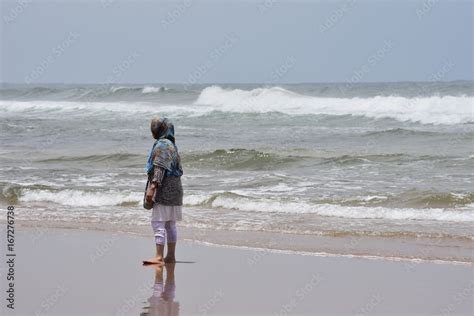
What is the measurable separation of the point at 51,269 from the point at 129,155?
40.7 feet

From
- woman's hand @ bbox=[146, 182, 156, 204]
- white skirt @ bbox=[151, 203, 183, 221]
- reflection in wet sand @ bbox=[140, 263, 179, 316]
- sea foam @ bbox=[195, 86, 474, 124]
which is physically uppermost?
sea foam @ bbox=[195, 86, 474, 124]

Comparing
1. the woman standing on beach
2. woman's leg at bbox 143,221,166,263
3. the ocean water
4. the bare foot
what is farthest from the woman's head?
the ocean water

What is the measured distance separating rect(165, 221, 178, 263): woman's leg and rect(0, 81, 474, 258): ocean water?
2335 millimetres

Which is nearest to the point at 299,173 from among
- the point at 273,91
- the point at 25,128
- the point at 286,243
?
the point at 286,243

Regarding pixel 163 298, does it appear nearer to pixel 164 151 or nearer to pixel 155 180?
pixel 155 180

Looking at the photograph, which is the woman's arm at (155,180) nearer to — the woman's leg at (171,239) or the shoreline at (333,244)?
the woman's leg at (171,239)

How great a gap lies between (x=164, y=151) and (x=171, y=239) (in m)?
0.92

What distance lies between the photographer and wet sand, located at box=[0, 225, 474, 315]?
616 centimetres

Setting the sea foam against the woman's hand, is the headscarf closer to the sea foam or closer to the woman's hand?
the woman's hand

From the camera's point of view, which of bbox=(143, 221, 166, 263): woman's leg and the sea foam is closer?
bbox=(143, 221, 166, 263): woman's leg

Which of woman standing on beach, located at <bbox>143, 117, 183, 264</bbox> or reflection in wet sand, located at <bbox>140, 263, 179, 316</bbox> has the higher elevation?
woman standing on beach, located at <bbox>143, 117, 183, 264</bbox>

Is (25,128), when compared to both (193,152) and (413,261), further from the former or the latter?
(413,261)

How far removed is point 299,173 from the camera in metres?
16.3

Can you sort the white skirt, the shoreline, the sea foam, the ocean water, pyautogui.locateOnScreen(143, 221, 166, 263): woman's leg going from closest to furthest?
pyautogui.locateOnScreen(143, 221, 166, 263): woman's leg
the white skirt
the shoreline
the ocean water
the sea foam
